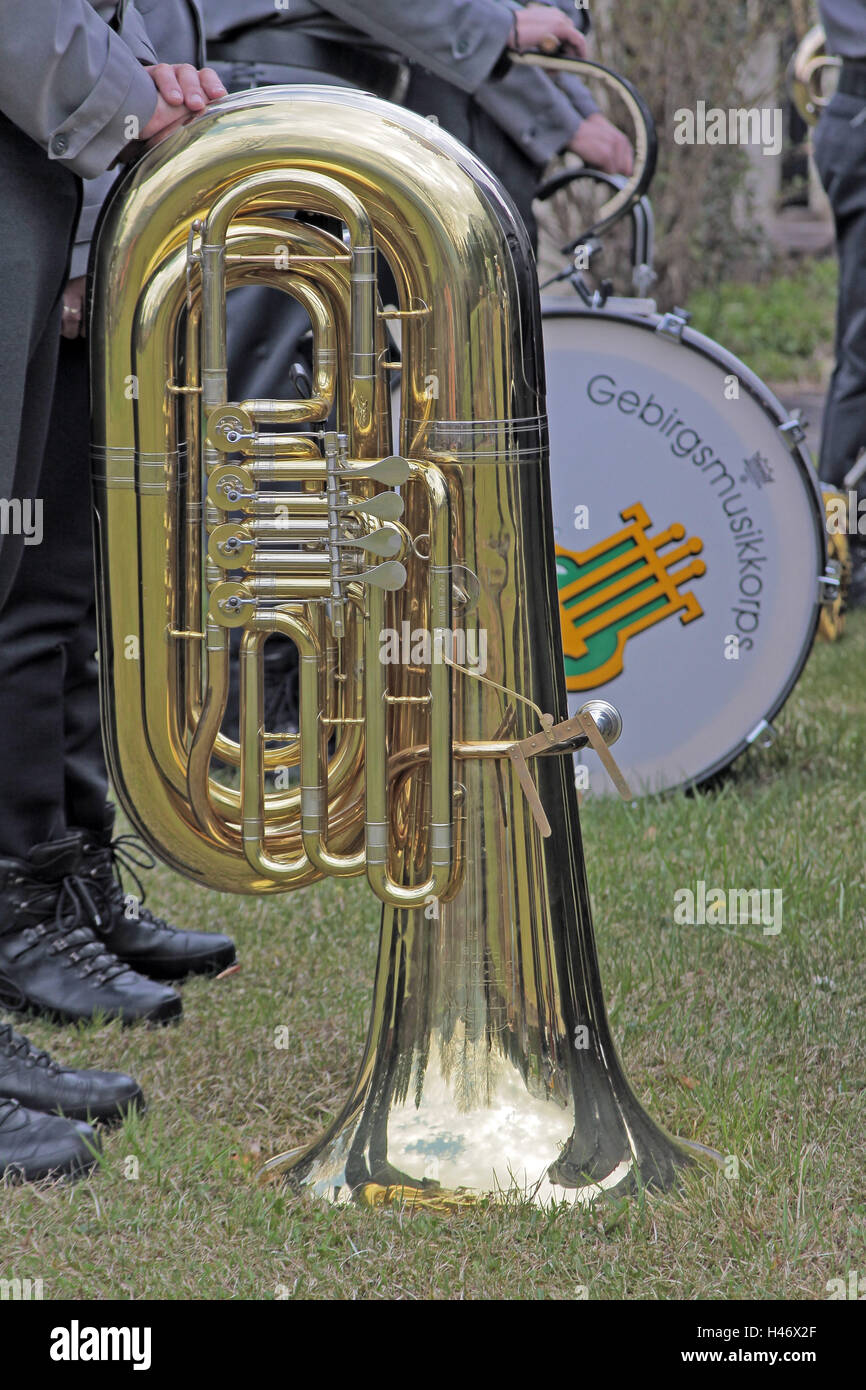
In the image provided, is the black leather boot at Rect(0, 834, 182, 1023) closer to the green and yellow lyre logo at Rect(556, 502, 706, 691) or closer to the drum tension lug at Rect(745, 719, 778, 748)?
the green and yellow lyre logo at Rect(556, 502, 706, 691)

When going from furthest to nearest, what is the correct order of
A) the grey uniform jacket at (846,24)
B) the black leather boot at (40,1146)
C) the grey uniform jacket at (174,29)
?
the grey uniform jacket at (846,24) < the grey uniform jacket at (174,29) < the black leather boot at (40,1146)

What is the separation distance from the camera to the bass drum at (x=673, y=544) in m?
2.93

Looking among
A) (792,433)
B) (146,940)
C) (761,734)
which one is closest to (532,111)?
(792,433)

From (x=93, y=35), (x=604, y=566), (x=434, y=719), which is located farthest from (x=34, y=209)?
(x=604, y=566)

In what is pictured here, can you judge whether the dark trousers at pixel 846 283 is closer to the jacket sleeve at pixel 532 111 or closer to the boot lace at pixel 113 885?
the jacket sleeve at pixel 532 111

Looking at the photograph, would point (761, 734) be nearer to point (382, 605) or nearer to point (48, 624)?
point (48, 624)

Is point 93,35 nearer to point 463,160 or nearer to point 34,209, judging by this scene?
point 34,209

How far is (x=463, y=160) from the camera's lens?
1552 millimetres

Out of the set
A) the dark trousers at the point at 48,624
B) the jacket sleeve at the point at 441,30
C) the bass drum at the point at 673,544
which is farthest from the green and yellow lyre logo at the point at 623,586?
the dark trousers at the point at 48,624

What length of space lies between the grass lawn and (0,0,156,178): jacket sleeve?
3.49 feet

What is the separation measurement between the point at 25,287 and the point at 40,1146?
909mm

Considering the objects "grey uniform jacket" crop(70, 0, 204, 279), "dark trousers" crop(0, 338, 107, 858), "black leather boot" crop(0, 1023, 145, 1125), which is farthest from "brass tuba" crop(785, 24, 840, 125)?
"black leather boot" crop(0, 1023, 145, 1125)

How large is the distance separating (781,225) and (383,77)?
7.47 meters

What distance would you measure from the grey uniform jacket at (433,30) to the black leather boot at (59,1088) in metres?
1.70
